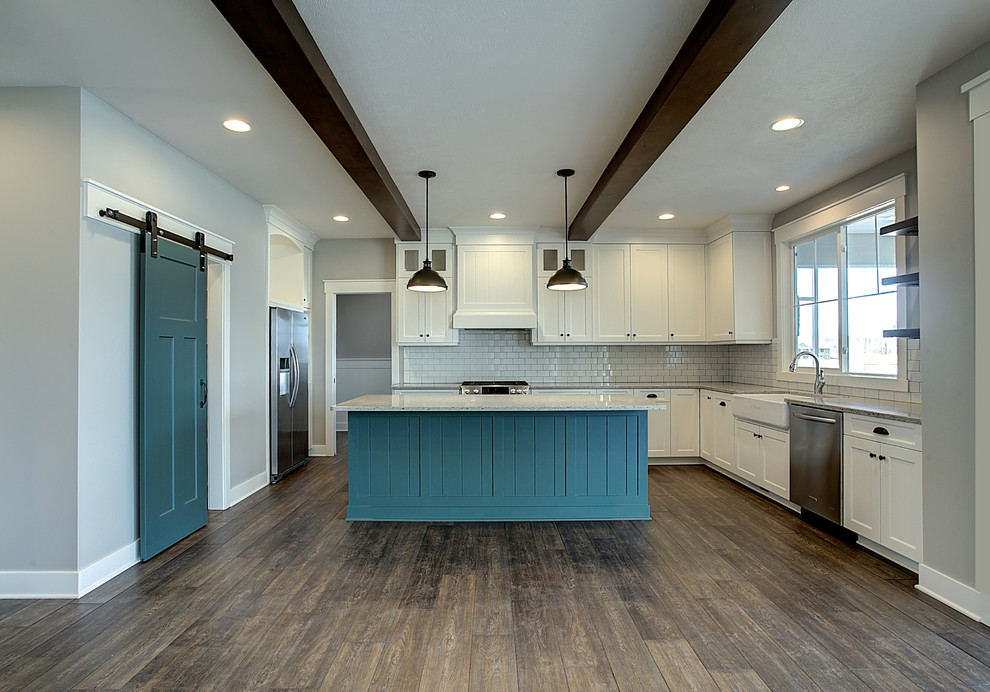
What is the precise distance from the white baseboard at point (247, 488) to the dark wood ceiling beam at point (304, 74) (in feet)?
9.05

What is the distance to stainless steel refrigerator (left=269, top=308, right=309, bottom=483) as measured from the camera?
509cm

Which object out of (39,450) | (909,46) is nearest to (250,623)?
(39,450)

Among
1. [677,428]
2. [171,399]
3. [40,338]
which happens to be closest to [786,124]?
[677,428]

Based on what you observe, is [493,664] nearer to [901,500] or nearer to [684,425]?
[901,500]

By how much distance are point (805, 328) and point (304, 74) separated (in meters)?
4.59

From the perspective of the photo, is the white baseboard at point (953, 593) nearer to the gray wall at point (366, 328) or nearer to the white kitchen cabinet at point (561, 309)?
the white kitchen cabinet at point (561, 309)

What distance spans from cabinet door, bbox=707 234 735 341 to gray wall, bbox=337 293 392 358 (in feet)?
16.0

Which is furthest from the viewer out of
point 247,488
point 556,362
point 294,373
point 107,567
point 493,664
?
point 556,362

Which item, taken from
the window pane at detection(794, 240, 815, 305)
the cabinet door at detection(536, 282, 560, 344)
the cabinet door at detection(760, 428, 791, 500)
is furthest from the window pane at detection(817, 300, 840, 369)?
the cabinet door at detection(536, 282, 560, 344)

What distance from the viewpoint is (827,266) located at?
14.7 feet

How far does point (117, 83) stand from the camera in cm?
268

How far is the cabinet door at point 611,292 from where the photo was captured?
593 cm

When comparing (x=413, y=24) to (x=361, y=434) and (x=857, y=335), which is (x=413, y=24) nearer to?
(x=361, y=434)

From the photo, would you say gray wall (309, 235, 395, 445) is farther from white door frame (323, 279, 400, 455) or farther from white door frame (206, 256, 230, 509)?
white door frame (206, 256, 230, 509)
